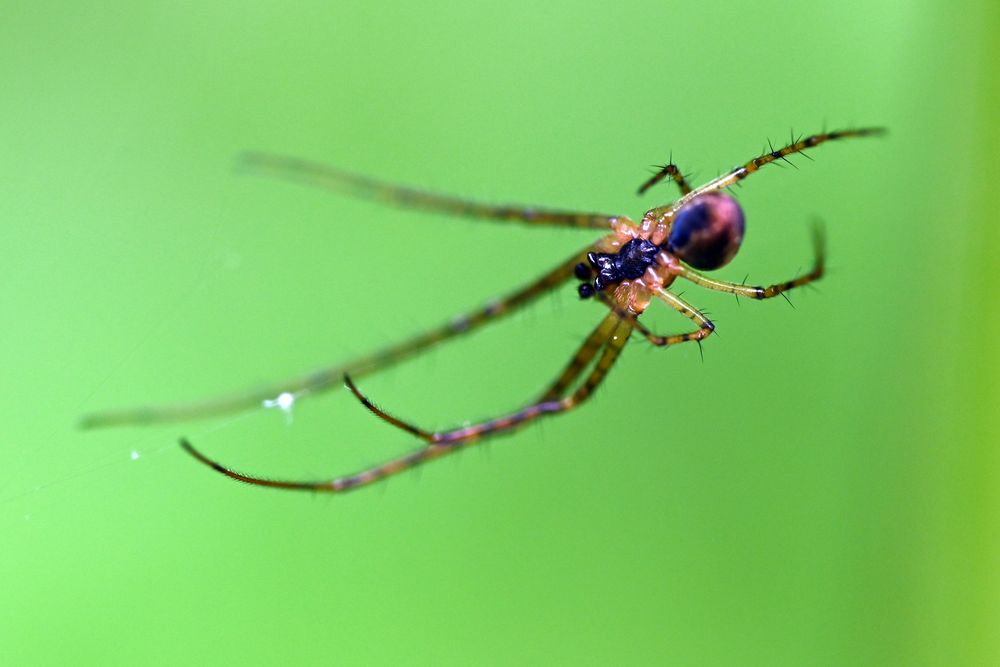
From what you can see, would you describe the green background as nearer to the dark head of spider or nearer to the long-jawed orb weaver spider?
the long-jawed orb weaver spider

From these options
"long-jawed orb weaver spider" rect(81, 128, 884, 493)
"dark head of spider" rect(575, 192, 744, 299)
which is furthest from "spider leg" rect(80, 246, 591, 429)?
"dark head of spider" rect(575, 192, 744, 299)

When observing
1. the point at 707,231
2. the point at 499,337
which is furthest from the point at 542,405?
the point at 499,337

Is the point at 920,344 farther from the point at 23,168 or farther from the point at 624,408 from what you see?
the point at 23,168

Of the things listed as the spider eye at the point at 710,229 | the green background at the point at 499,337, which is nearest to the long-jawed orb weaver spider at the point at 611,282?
the spider eye at the point at 710,229

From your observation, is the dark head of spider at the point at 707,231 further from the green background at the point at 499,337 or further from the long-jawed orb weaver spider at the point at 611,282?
the green background at the point at 499,337

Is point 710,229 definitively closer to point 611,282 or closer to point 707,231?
point 707,231
